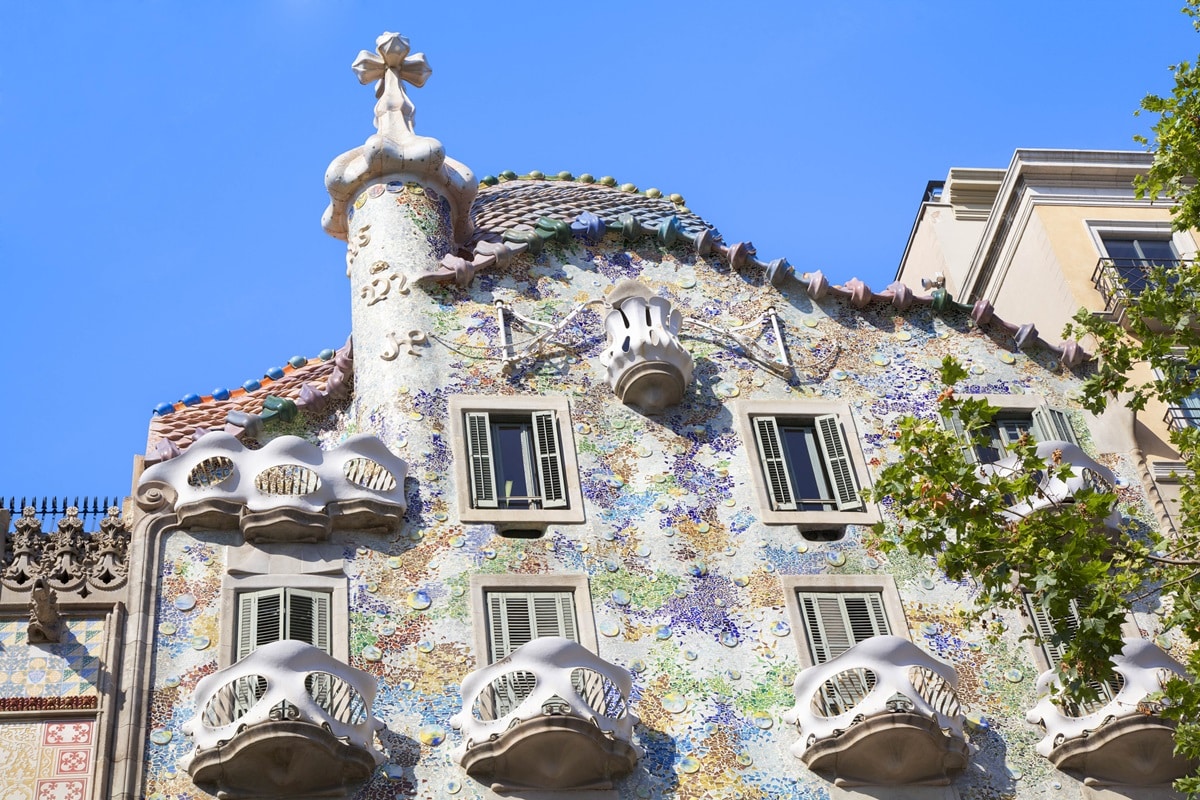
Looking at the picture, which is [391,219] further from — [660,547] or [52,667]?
[52,667]

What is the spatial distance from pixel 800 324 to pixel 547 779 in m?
7.35

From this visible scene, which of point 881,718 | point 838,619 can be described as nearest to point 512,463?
point 838,619

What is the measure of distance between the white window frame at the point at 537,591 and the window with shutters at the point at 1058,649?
4.22 m

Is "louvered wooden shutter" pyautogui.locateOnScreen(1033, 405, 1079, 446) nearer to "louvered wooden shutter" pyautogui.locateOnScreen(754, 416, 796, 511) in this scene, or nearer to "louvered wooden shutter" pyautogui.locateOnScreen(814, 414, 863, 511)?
Answer: "louvered wooden shutter" pyautogui.locateOnScreen(814, 414, 863, 511)

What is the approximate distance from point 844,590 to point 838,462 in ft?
5.98

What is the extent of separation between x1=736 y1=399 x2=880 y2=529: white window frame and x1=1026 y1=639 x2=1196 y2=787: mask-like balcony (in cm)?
290

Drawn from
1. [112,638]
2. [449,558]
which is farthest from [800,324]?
[112,638]

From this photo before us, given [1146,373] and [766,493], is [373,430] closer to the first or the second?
[766,493]

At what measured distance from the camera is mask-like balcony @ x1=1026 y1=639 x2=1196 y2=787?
1845 cm

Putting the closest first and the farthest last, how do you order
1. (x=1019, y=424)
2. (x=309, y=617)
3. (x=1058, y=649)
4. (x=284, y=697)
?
(x=284, y=697)
(x=309, y=617)
(x=1058, y=649)
(x=1019, y=424)

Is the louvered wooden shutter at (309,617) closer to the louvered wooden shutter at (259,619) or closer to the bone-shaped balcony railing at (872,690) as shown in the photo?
the louvered wooden shutter at (259,619)

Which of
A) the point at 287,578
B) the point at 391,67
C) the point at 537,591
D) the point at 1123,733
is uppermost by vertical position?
the point at 391,67

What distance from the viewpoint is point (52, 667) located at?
1844 cm

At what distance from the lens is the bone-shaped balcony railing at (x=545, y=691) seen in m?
17.7
